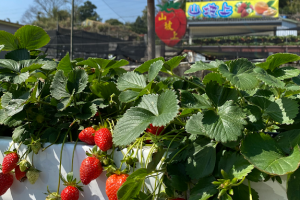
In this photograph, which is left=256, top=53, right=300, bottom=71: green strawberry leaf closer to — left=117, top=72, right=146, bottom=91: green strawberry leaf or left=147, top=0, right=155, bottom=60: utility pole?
left=117, top=72, right=146, bottom=91: green strawberry leaf

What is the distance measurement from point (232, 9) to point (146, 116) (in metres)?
15.5

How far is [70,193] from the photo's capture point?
34 cm

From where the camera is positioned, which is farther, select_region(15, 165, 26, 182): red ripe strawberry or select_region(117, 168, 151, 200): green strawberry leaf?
select_region(15, 165, 26, 182): red ripe strawberry

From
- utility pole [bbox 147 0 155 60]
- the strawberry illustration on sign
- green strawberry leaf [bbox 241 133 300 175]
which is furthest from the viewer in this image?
the strawberry illustration on sign

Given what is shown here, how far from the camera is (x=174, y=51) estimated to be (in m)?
5.17

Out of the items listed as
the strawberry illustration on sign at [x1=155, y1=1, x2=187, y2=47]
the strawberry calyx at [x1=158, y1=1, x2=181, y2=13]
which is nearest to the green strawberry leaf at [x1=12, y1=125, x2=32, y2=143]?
the strawberry illustration on sign at [x1=155, y1=1, x2=187, y2=47]

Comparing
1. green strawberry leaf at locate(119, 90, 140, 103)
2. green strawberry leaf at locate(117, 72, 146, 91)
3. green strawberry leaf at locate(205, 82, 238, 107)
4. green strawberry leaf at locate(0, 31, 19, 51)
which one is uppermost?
green strawberry leaf at locate(0, 31, 19, 51)

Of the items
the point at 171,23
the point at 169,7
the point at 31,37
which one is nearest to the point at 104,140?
the point at 31,37

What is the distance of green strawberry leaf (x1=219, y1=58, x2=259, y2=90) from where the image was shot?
0.83 feet

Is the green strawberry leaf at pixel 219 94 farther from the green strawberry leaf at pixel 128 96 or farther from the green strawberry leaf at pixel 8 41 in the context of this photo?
the green strawberry leaf at pixel 8 41

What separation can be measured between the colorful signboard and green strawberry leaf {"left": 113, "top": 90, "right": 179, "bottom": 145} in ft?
47.8

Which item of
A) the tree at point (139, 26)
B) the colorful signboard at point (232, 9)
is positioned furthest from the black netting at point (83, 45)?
the tree at point (139, 26)

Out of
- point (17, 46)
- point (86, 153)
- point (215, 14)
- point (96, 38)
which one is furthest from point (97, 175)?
point (215, 14)

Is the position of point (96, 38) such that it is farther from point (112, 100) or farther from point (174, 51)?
point (112, 100)
